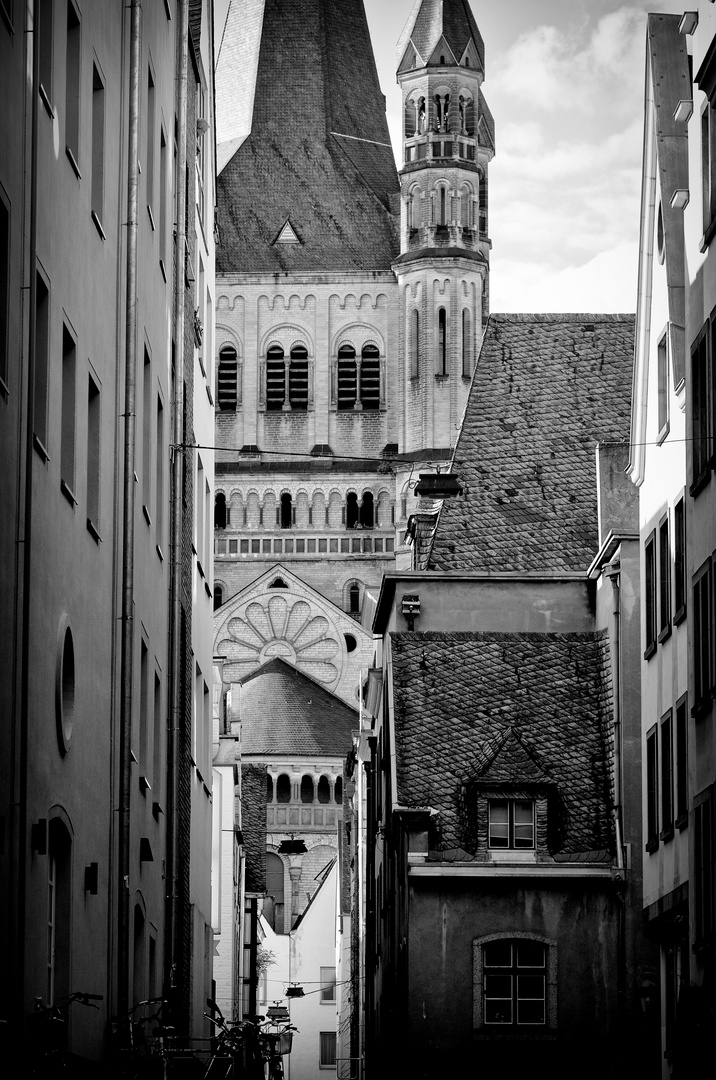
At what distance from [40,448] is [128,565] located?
4922mm

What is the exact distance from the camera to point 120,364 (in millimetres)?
20594

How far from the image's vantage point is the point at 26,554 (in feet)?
48.1

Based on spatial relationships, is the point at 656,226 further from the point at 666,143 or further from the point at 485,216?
the point at 485,216

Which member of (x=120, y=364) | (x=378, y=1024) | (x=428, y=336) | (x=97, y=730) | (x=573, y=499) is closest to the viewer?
(x=97, y=730)

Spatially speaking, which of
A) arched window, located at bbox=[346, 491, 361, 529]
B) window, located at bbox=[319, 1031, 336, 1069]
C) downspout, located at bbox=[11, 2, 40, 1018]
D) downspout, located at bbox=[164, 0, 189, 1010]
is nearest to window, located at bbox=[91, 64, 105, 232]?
downspout, located at bbox=[11, 2, 40, 1018]

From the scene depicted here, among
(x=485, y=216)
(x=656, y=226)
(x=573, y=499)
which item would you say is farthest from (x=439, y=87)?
(x=656, y=226)

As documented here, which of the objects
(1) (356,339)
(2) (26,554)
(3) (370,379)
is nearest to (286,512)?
(3) (370,379)

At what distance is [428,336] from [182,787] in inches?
3251

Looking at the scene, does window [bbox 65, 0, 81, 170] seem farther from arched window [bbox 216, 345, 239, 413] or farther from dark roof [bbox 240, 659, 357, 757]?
arched window [bbox 216, 345, 239, 413]

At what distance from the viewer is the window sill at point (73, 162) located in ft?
56.4

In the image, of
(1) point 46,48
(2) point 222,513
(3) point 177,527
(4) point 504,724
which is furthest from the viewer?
(2) point 222,513

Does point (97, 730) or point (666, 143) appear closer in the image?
point (97, 730)

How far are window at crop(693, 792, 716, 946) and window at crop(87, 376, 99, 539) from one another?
6.27m

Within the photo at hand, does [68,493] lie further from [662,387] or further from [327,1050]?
[327,1050]
